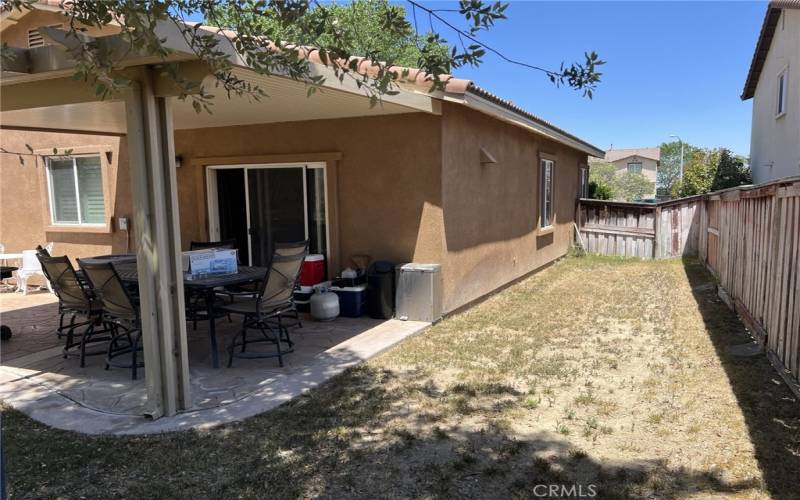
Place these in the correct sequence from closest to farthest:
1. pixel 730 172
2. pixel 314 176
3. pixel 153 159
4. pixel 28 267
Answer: pixel 153 159
pixel 314 176
pixel 28 267
pixel 730 172

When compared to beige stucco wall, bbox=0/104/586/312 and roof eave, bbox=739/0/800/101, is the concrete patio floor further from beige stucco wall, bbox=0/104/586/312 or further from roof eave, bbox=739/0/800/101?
roof eave, bbox=739/0/800/101

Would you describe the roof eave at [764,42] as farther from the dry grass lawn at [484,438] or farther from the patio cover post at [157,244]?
the patio cover post at [157,244]

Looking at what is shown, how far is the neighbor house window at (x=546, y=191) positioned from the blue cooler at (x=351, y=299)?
5952 mm

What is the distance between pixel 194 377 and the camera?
5055 millimetres

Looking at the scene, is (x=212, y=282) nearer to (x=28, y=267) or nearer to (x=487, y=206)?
(x=487, y=206)

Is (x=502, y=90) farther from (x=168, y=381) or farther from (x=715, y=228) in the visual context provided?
(x=168, y=381)

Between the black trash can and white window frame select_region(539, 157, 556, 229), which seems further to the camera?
white window frame select_region(539, 157, 556, 229)

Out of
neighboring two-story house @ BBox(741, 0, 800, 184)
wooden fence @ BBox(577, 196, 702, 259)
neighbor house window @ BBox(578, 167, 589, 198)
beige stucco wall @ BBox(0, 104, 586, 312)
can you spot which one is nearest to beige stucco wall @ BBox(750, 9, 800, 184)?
neighboring two-story house @ BBox(741, 0, 800, 184)

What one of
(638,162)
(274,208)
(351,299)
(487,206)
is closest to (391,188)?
(351,299)

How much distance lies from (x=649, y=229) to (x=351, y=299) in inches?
385

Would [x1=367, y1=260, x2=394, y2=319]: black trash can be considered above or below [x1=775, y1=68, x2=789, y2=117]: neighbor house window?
below

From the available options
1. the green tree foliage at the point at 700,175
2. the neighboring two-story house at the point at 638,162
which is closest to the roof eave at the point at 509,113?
the green tree foliage at the point at 700,175

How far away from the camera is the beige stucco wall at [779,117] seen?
453 inches

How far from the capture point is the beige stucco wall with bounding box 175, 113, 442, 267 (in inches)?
281
